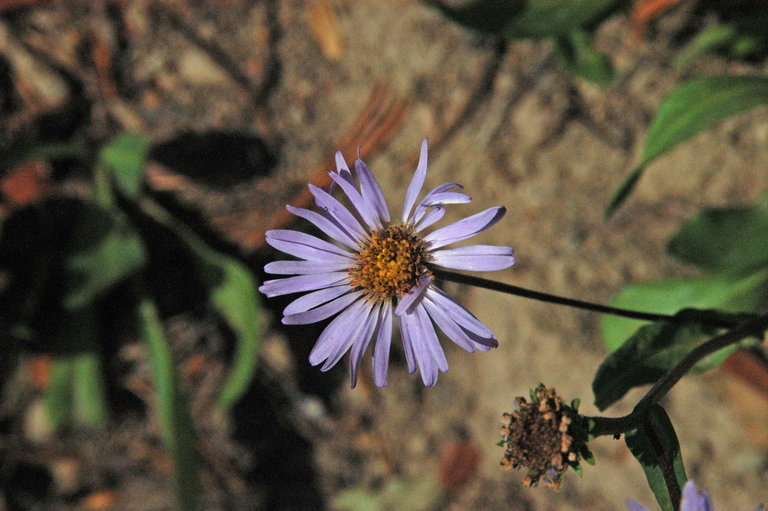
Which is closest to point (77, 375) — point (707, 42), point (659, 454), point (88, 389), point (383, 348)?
point (88, 389)

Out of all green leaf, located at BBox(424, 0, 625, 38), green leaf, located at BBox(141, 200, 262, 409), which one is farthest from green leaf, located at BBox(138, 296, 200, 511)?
green leaf, located at BBox(424, 0, 625, 38)

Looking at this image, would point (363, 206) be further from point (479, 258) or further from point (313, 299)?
point (479, 258)

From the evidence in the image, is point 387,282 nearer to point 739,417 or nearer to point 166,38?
point 739,417

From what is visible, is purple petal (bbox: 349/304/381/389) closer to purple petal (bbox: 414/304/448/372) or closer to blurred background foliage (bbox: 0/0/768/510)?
purple petal (bbox: 414/304/448/372)

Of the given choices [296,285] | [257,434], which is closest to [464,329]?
[296,285]

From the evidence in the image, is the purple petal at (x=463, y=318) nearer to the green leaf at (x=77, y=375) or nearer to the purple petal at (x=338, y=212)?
the purple petal at (x=338, y=212)
